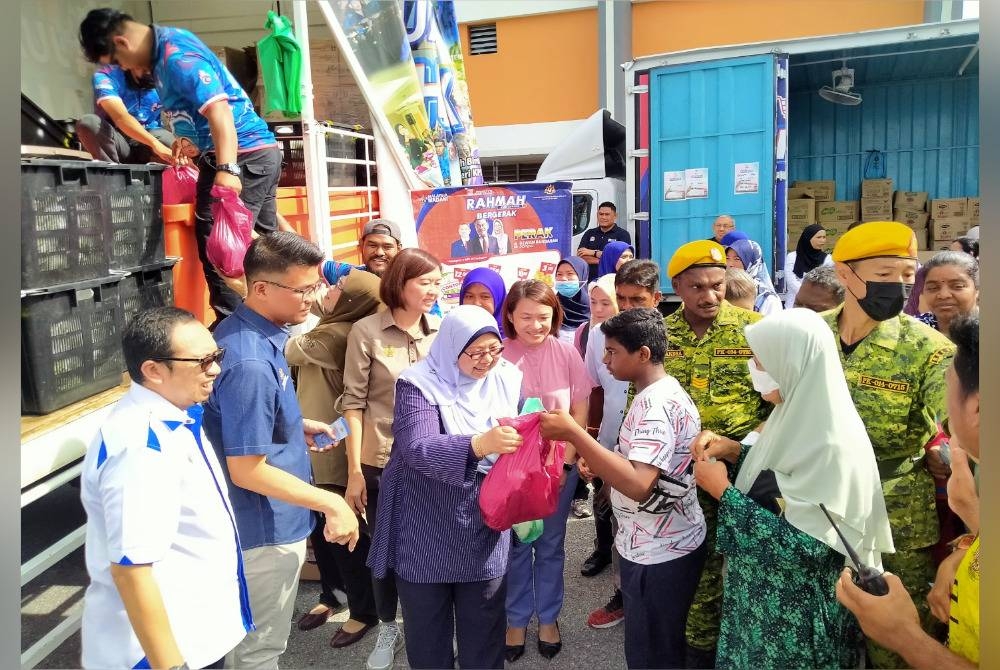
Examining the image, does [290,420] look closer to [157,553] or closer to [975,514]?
[157,553]

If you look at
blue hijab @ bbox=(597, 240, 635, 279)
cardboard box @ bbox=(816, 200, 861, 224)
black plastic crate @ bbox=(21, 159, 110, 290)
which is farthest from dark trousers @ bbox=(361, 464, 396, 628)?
cardboard box @ bbox=(816, 200, 861, 224)

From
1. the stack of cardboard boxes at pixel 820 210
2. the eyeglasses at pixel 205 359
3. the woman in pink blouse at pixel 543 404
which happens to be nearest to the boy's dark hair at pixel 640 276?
the woman in pink blouse at pixel 543 404

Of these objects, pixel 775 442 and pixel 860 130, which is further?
pixel 860 130

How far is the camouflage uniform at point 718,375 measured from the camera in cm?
272

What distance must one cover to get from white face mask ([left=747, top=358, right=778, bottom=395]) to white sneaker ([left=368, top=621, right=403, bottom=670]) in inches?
76.8

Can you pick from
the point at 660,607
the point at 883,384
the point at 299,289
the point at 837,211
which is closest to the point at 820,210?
the point at 837,211

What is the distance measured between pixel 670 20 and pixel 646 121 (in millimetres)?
8850

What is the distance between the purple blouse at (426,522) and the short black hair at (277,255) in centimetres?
52

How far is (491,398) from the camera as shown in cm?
238

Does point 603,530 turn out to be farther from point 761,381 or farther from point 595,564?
point 761,381

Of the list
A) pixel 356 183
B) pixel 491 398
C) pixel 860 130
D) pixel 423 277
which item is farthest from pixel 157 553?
pixel 860 130

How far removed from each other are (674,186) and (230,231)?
5.59m

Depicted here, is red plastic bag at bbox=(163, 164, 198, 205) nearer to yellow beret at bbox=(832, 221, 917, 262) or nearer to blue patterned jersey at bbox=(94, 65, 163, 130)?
blue patterned jersey at bbox=(94, 65, 163, 130)

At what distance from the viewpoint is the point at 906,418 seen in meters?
2.24
